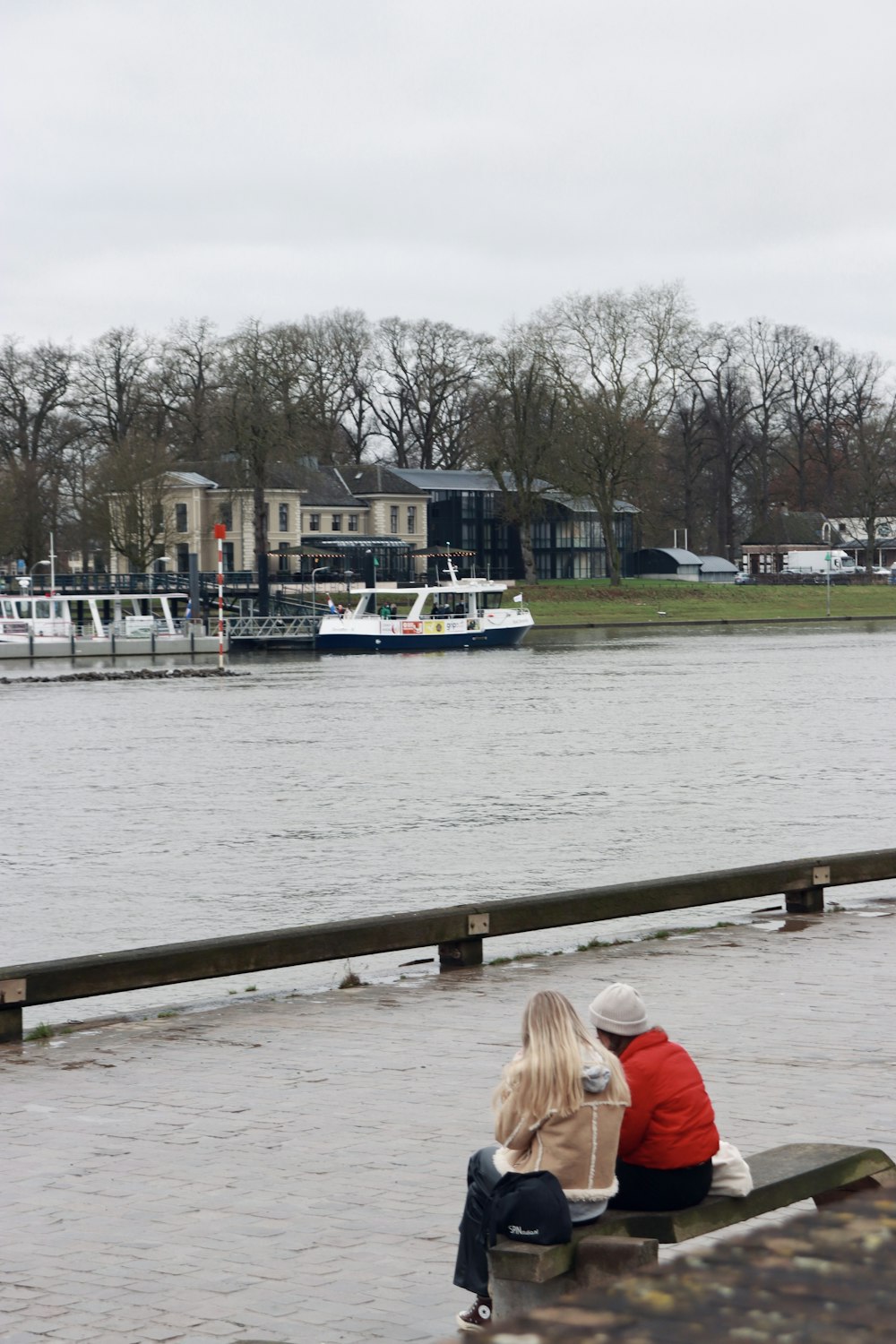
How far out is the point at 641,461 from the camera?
4136 inches

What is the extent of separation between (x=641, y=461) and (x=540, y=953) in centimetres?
9331

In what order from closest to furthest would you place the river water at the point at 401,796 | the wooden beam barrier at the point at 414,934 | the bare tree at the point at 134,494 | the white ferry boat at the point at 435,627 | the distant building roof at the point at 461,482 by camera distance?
1. the wooden beam barrier at the point at 414,934
2. the river water at the point at 401,796
3. the white ferry boat at the point at 435,627
4. the bare tree at the point at 134,494
5. the distant building roof at the point at 461,482

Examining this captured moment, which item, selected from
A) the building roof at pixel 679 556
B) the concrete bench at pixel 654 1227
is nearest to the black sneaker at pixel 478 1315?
the concrete bench at pixel 654 1227

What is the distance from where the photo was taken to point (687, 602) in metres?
108

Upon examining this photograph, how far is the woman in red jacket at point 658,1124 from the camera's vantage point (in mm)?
5184

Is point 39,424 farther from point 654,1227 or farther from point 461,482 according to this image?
point 654,1227

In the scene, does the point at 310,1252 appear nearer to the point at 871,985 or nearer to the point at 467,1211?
the point at 467,1211

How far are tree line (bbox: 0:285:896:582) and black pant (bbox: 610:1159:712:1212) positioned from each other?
300 ft

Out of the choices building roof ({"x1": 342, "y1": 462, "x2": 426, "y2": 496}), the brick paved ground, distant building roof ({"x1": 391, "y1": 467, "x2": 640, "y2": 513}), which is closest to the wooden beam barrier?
the brick paved ground

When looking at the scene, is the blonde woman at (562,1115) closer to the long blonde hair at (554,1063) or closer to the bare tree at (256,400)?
the long blonde hair at (554,1063)

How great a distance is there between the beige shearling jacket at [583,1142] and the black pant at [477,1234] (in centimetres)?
14

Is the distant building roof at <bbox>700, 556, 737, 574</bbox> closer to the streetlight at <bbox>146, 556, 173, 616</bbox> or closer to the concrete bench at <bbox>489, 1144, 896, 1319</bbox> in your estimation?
the streetlight at <bbox>146, 556, 173, 616</bbox>

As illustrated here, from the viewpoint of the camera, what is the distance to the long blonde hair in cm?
498

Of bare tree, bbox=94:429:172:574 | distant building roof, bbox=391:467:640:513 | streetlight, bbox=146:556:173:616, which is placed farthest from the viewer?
distant building roof, bbox=391:467:640:513
